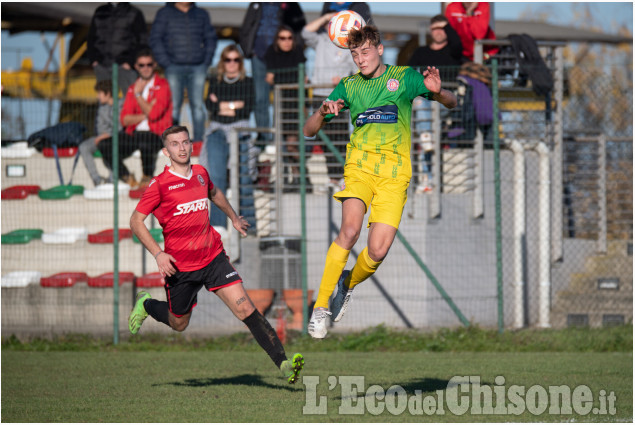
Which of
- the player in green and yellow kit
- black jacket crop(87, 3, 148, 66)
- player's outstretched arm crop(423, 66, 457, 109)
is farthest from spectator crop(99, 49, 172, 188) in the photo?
player's outstretched arm crop(423, 66, 457, 109)

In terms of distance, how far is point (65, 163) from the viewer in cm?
1683

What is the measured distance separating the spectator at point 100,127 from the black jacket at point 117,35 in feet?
2.17

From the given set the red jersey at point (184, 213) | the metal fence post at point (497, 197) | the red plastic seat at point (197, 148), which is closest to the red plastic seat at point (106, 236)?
the red plastic seat at point (197, 148)

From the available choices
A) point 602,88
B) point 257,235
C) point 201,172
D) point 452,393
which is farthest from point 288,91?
point 452,393

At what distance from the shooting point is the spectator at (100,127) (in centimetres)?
1586

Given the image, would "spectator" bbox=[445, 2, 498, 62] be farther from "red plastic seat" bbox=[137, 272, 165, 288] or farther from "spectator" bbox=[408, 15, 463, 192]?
"red plastic seat" bbox=[137, 272, 165, 288]

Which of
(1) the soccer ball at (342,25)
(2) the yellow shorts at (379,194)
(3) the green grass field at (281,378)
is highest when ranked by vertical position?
(1) the soccer ball at (342,25)

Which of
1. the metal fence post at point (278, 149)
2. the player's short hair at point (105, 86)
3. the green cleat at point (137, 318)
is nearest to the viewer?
the green cleat at point (137, 318)

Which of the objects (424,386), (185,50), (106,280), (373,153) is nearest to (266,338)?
(424,386)

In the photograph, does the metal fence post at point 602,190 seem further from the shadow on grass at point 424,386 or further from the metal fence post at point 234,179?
the shadow on grass at point 424,386

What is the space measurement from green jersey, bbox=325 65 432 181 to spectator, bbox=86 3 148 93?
8.48 meters

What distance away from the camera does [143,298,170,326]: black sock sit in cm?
974

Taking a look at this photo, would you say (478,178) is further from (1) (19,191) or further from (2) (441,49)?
(1) (19,191)

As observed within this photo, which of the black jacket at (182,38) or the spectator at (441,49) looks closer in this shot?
the spectator at (441,49)
